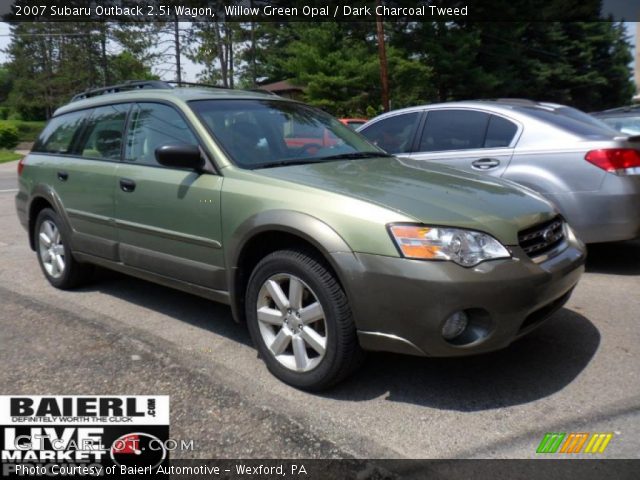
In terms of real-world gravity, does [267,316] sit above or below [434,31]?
below

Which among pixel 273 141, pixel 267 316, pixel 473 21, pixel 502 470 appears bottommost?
pixel 502 470

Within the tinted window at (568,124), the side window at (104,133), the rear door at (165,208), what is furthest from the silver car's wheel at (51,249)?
the tinted window at (568,124)

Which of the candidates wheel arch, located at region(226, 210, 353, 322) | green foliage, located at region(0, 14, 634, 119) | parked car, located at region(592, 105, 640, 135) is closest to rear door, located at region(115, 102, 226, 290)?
wheel arch, located at region(226, 210, 353, 322)

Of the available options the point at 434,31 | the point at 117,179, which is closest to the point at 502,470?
the point at 117,179

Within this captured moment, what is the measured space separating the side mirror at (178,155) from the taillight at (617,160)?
10.7ft

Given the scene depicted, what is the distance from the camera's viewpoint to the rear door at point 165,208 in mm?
3553

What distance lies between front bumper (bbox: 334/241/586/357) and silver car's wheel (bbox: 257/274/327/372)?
28 cm

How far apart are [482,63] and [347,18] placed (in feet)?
36.0

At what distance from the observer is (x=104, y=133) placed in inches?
179

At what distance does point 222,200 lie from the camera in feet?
11.3

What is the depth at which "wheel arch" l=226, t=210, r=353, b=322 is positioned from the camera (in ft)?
9.59

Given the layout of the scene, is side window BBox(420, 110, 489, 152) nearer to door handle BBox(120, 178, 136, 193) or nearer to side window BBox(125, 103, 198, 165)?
side window BBox(125, 103, 198, 165)

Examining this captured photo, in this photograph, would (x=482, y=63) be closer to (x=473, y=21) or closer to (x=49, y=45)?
(x=473, y=21)

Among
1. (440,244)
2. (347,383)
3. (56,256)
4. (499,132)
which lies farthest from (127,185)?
(499,132)
